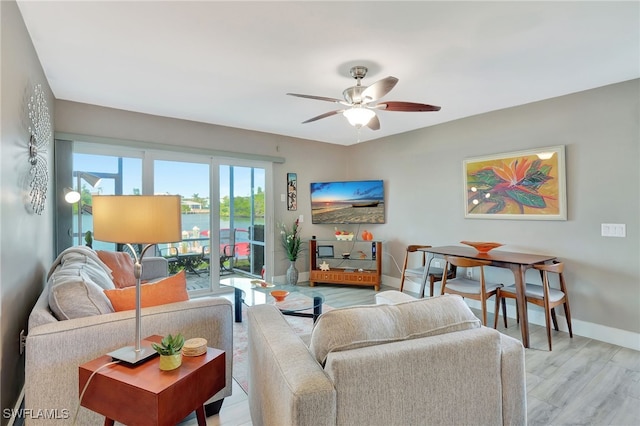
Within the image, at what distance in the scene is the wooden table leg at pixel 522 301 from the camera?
2.89 metres

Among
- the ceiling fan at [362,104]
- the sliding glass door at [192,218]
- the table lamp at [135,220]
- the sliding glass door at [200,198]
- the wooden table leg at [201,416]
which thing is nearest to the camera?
the table lamp at [135,220]

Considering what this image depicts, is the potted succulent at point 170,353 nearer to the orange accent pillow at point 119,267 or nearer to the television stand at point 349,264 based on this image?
the orange accent pillow at point 119,267

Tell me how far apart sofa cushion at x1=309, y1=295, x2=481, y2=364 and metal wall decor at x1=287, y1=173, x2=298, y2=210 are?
4075 mm

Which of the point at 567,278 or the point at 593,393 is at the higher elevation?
the point at 567,278

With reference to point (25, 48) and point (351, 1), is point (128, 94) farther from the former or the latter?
point (351, 1)

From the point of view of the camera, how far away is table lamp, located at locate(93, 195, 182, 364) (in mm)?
1404

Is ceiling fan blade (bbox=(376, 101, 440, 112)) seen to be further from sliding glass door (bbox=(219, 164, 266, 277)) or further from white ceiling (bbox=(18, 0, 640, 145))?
sliding glass door (bbox=(219, 164, 266, 277))

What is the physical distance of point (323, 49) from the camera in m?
2.36

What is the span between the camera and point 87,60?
8.49ft

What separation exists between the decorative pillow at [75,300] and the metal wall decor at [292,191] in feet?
12.3

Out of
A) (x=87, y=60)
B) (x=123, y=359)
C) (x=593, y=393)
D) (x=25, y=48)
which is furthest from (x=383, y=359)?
(x=87, y=60)

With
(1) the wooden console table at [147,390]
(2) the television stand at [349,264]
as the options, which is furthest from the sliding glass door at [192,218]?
(1) the wooden console table at [147,390]

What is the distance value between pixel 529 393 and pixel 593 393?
43 centimetres


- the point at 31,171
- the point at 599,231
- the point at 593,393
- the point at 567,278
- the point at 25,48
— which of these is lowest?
the point at 593,393
